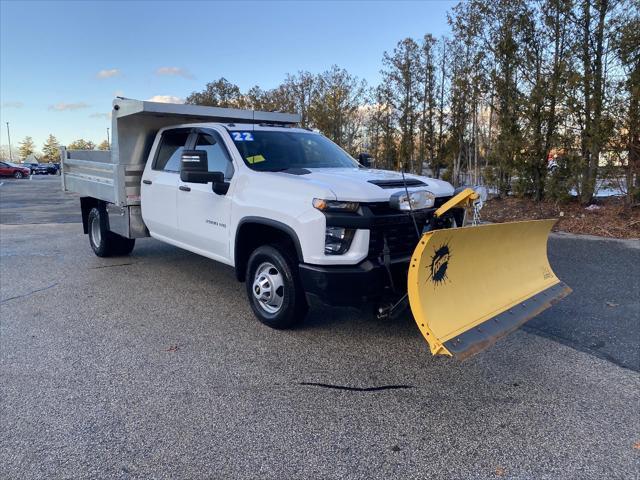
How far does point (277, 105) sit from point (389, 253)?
19.8 m

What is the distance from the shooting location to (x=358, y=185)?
4211mm

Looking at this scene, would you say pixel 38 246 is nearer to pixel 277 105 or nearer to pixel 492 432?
pixel 492 432

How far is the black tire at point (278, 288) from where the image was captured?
A: 445cm

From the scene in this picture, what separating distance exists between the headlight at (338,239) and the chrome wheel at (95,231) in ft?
17.3

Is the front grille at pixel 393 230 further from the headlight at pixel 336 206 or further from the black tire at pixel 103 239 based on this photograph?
the black tire at pixel 103 239

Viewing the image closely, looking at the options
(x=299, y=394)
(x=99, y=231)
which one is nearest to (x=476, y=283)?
(x=299, y=394)

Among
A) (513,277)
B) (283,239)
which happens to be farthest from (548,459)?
(283,239)

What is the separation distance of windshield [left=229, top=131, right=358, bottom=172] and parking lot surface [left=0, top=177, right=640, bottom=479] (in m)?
1.63

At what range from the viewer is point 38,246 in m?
9.34

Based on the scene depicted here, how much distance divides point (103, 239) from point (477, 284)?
19.9 ft

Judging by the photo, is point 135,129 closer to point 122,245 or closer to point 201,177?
point 122,245

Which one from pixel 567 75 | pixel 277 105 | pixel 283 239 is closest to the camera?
pixel 283 239

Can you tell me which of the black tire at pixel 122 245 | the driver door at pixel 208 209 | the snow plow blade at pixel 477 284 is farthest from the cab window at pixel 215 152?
the black tire at pixel 122 245

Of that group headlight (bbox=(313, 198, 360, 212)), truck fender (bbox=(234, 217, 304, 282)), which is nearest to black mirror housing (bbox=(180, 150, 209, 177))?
truck fender (bbox=(234, 217, 304, 282))
